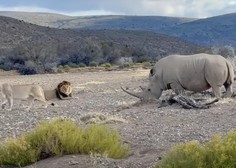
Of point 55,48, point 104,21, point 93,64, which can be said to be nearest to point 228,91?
point 93,64

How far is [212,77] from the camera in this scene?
17.7 meters

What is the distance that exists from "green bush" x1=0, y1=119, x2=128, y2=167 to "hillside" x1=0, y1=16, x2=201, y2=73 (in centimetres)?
3633

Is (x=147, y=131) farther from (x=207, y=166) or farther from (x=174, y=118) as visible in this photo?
(x=207, y=166)

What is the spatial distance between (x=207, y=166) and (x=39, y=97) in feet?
38.7

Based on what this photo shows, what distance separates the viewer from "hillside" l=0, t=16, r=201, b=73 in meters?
52.5

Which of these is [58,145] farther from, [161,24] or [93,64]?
[161,24]

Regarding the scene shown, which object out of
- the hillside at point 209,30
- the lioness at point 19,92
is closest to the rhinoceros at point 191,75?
the lioness at point 19,92

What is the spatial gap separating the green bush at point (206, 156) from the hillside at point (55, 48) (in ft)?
129

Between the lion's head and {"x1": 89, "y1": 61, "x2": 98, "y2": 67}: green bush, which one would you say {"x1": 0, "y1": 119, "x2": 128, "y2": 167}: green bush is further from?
{"x1": 89, "y1": 61, "x2": 98, "y2": 67}: green bush

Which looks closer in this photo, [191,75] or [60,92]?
[191,75]

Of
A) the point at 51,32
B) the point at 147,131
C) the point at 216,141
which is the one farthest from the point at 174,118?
the point at 51,32

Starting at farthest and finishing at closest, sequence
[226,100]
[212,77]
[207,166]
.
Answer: [212,77], [226,100], [207,166]

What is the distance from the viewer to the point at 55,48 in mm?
60406

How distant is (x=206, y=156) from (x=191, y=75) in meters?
10.2
